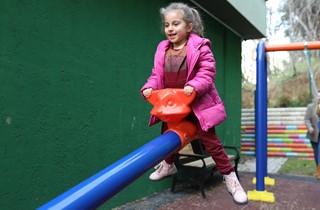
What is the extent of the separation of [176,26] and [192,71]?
273 millimetres

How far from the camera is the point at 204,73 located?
1799 millimetres

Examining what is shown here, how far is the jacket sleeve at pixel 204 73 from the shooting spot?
1.72 metres

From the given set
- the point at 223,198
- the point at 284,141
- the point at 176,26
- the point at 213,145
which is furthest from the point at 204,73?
the point at 284,141

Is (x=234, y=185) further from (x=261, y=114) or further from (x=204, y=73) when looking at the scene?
(x=261, y=114)

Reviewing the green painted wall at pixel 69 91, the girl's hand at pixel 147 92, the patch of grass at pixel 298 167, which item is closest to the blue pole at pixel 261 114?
the green painted wall at pixel 69 91

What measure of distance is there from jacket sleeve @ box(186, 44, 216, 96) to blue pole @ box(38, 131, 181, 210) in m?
0.31

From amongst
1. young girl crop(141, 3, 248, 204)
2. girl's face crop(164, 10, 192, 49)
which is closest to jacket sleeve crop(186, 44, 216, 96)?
young girl crop(141, 3, 248, 204)

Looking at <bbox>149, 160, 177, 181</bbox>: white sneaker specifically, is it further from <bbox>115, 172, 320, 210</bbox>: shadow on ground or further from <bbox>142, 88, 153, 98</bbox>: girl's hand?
<bbox>115, 172, 320, 210</bbox>: shadow on ground

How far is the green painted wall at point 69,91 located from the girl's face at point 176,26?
1730mm

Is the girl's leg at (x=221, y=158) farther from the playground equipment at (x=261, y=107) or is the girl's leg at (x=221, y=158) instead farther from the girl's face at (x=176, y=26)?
the playground equipment at (x=261, y=107)

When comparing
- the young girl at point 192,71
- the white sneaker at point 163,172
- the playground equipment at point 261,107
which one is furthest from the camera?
the playground equipment at point 261,107

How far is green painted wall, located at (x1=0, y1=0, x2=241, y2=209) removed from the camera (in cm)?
301

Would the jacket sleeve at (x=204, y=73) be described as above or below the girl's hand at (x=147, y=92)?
above

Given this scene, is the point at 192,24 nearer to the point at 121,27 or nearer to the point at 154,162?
the point at 154,162
